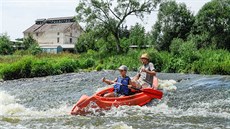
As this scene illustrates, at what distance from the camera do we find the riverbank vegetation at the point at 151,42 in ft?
87.0

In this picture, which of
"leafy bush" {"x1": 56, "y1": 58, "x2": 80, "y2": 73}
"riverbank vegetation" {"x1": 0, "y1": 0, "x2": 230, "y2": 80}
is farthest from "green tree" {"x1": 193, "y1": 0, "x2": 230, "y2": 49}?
"leafy bush" {"x1": 56, "y1": 58, "x2": 80, "y2": 73}

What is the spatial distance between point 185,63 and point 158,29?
20503mm

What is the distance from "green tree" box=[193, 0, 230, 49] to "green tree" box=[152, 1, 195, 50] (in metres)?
3.83

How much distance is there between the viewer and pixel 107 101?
1003 cm

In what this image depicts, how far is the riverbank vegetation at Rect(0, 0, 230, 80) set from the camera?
87.0ft

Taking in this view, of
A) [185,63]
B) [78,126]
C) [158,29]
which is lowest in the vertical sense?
[78,126]

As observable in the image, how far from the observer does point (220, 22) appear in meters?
40.5

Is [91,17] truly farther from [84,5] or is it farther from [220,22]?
[220,22]

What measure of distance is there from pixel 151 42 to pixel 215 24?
9.64 meters

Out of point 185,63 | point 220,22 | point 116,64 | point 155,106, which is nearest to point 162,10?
point 220,22

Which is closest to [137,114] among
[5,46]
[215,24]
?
[215,24]

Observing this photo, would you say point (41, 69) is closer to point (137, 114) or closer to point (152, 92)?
point (152, 92)

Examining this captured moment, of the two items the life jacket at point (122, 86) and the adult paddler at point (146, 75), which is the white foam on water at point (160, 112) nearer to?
the life jacket at point (122, 86)

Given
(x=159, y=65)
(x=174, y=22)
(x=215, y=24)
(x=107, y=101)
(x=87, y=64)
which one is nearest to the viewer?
(x=107, y=101)
